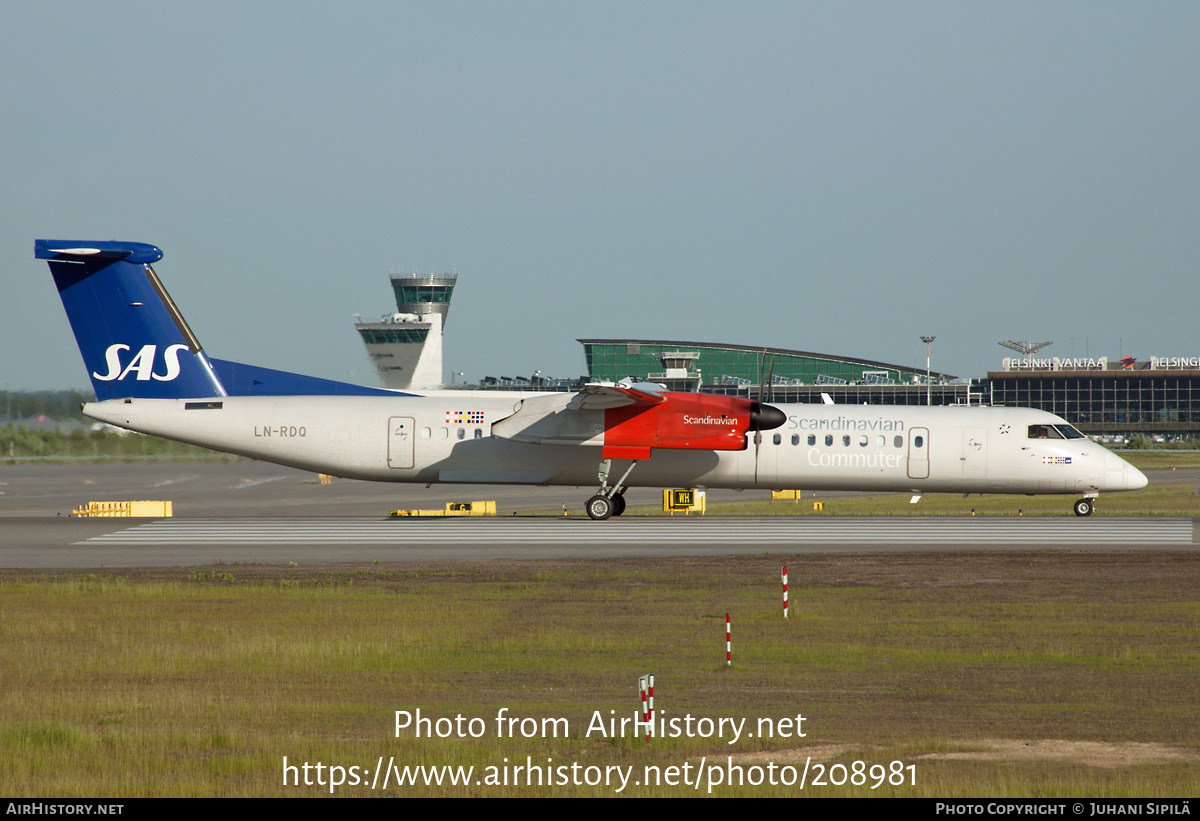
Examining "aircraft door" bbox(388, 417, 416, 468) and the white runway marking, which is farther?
"aircraft door" bbox(388, 417, 416, 468)

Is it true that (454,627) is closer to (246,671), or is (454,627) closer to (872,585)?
(246,671)

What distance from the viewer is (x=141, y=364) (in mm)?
28344

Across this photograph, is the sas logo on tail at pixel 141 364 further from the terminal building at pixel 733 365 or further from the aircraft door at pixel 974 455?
the terminal building at pixel 733 365

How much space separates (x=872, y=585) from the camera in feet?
60.8

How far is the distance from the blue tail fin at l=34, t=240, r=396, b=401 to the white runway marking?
3.66m

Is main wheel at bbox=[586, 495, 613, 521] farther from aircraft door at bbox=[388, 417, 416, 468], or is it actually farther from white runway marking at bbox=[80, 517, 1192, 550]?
aircraft door at bbox=[388, 417, 416, 468]

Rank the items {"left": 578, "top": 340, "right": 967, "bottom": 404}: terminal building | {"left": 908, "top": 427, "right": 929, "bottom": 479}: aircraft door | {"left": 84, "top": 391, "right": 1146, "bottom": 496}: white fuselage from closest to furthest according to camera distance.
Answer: {"left": 84, "top": 391, "right": 1146, "bottom": 496}: white fuselage
{"left": 908, "top": 427, "right": 929, "bottom": 479}: aircraft door
{"left": 578, "top": 340, "right": 967, "bottom": 404}: terminal building

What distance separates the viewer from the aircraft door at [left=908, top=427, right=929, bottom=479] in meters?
28.8

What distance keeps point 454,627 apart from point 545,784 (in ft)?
22.9

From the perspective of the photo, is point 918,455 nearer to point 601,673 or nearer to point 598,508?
point 598,508

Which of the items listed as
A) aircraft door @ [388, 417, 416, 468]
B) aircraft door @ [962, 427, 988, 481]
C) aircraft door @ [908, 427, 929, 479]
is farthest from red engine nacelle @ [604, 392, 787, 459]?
aircraft door @ [388, 417, 416, 468]

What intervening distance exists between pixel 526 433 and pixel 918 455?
33.6 ft

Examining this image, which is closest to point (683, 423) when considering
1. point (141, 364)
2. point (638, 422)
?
point (638, 422)

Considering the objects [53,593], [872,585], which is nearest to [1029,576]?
[872,585]
